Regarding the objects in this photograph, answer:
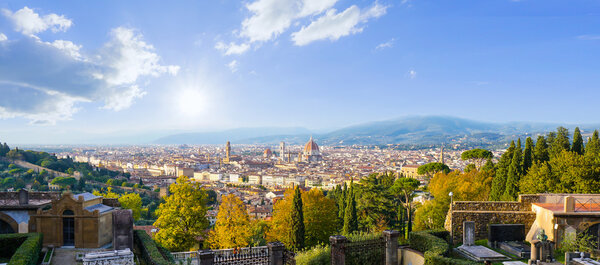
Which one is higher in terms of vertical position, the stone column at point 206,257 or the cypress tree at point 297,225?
the stone column at point 206,257

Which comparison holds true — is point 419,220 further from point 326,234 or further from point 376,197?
point 326,234

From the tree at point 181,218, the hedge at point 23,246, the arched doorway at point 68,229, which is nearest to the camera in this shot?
the hedge at point 23,246

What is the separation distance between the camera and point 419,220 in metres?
16.2

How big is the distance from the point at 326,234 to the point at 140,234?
8.92 m

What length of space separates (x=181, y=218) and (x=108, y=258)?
655cm

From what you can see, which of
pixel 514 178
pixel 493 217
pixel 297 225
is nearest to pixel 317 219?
pixel 297 225

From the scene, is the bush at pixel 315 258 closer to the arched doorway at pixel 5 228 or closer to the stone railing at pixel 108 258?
the stone railing at pixel 108 258

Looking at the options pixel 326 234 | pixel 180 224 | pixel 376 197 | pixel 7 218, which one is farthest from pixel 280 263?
pixel 376 197

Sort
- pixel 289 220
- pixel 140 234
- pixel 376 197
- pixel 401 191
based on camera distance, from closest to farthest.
→ pixel 140 234
pixel 289 220
pixel 376 197
pixel 401 191

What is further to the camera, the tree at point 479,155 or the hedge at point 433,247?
the tree at point 479,155

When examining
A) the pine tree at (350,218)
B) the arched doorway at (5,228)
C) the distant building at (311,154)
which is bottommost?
the distant building at (311,154)

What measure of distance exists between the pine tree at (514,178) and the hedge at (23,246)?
1722 centimetres

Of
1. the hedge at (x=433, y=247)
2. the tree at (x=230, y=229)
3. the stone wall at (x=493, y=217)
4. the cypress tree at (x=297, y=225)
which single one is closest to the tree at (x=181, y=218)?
the tree at (x=230, y=229)

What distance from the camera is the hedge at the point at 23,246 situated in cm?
683
